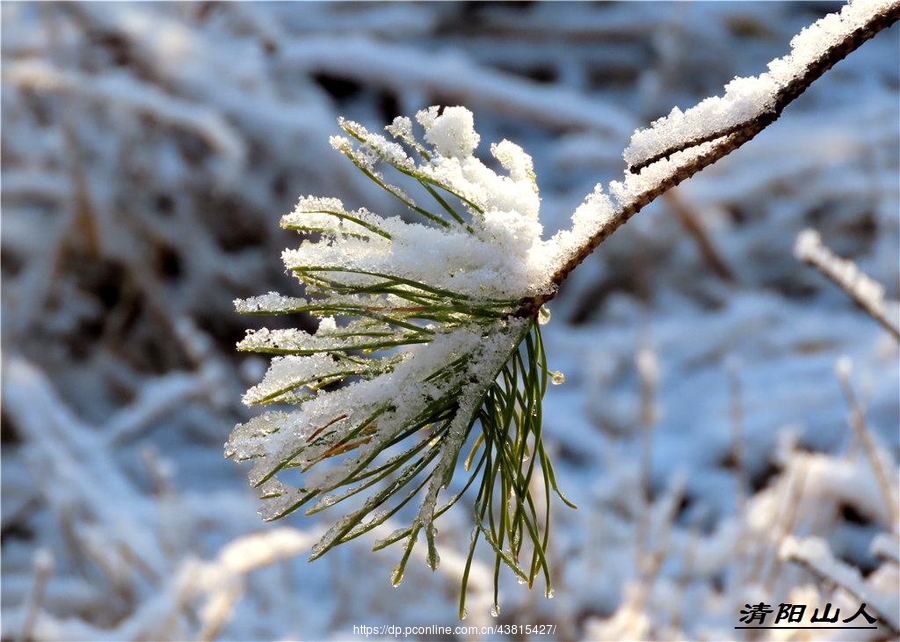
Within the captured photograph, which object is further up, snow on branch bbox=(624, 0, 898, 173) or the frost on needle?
snow on branch bbox=(624, 0, 898, 173)

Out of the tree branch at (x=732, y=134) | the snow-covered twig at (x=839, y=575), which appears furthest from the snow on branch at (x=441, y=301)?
the snow-covered twig at (x=839, y=575)

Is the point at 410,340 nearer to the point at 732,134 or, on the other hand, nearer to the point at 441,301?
the point at 441,301

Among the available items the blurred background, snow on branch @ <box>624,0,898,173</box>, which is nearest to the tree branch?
snow on branch @ <box>624,0,898,173</box>

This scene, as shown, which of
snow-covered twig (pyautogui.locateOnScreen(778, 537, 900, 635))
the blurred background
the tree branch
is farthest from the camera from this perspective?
the blurred background

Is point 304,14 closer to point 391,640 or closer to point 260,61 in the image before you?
point 260,61

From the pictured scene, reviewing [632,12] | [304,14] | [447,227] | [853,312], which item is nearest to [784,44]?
[632,12]

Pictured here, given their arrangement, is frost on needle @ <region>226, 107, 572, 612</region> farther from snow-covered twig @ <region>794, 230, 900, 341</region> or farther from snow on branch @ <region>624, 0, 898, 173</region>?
snow-covered twig @ <region>794, 230, 900, 341</region>
